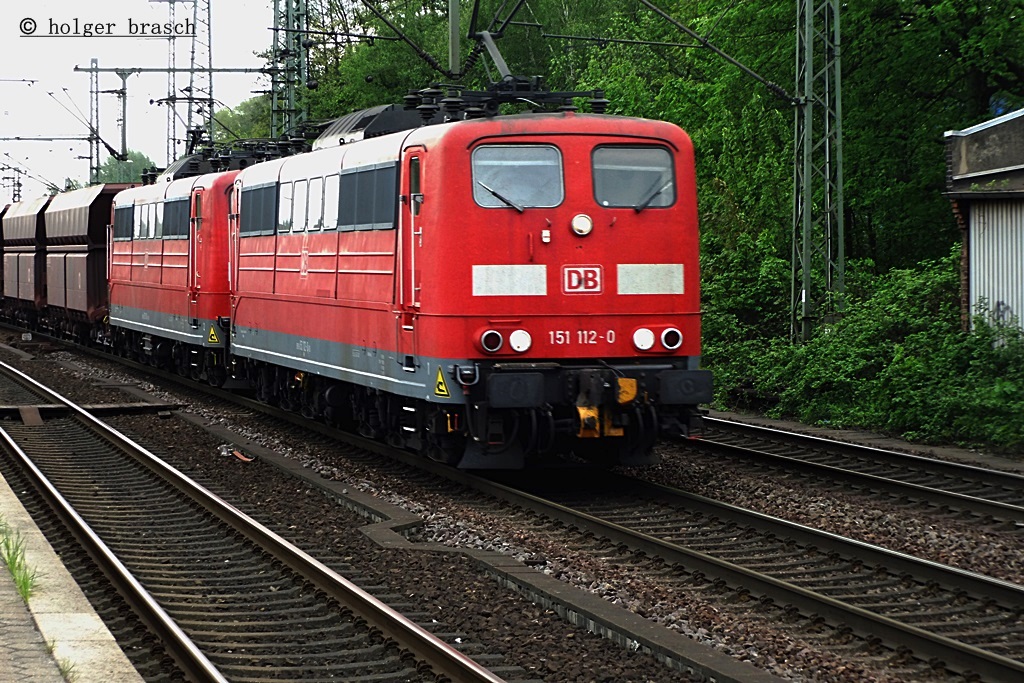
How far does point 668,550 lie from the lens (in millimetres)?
9883

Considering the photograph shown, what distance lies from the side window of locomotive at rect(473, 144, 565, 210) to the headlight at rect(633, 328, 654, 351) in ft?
4.20

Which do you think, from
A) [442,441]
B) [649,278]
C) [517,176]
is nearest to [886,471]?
[649,278]

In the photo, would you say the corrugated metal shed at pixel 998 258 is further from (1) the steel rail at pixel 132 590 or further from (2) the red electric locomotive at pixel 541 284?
(1) the steel rail at pixel 132 590

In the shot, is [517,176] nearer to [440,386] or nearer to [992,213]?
[440,386]

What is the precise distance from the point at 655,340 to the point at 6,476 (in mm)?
6545

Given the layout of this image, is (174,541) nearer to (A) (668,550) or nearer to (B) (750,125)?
(A) (668,550)

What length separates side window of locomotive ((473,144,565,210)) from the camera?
12469 millimetres

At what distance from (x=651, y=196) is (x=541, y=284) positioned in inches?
50.0

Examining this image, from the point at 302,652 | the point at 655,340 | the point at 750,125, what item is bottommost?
the point at 302,652

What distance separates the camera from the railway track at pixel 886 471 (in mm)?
11812

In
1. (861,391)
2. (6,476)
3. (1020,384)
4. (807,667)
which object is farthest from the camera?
(861,391)

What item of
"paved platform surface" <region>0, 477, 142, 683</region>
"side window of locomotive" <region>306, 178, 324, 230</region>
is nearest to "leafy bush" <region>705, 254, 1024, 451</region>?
"side window of locomotive" <region>306, 178, 324, 230</region>

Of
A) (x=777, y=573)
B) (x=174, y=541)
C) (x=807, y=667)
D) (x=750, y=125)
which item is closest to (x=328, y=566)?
(x=174, y=541)

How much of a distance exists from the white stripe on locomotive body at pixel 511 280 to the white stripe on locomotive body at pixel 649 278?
704 mm
